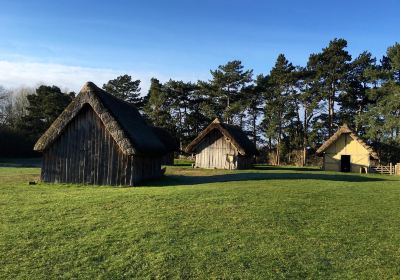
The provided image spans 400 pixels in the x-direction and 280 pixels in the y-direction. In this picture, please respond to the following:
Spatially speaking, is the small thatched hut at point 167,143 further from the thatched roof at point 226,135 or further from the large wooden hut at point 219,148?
the thatched roof at point 226,135

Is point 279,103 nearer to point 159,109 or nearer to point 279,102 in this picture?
Answer: point 279,102

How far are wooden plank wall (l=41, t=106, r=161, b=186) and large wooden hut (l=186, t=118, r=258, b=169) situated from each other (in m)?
15.8

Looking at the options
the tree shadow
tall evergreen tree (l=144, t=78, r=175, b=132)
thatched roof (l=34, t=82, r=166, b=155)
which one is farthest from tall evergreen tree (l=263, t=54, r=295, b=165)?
thatched roof (l=34, t=82, r=166, b=155)

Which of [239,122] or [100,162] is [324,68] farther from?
[100,162]

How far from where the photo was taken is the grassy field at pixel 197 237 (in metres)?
7.37

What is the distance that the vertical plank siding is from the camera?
37150 mm

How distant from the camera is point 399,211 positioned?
13586 mm

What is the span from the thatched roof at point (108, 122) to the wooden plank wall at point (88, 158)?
1.35 feet

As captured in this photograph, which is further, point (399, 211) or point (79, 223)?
point (399, 211)

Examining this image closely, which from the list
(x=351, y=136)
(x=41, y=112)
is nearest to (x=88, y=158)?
(x=351, y=136)

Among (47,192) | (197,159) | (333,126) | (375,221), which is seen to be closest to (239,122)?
(333,126)

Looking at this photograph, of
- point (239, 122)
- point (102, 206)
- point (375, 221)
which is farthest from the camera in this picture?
point (239, 122)

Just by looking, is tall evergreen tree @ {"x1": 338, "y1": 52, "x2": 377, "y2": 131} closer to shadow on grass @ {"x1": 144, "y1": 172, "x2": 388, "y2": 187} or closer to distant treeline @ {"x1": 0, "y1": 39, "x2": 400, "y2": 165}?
distant treeline @ {"x1": 0, "y1": 39, "x2": 400, "y2": 165}

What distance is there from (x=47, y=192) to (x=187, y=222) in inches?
355
